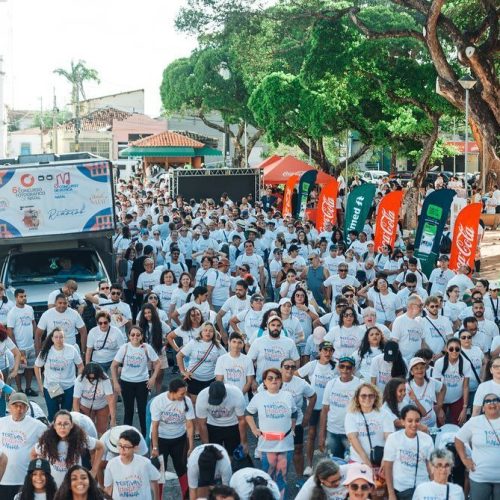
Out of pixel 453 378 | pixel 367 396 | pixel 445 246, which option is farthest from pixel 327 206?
pixel 367 396

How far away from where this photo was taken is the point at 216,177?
1433 inches

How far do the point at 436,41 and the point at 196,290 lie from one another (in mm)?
15306

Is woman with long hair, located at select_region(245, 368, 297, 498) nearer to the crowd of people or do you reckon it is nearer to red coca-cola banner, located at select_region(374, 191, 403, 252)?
the crowd of people

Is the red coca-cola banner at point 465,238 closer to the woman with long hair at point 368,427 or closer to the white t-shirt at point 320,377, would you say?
the white t-shirt at point 320,377

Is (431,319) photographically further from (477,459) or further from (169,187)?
(169,187)

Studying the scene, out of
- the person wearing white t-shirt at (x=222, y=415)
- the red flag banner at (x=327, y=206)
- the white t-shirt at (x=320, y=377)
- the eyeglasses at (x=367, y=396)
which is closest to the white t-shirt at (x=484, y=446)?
the eyeglasses at (x=367, y=396)

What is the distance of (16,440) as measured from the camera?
862cm

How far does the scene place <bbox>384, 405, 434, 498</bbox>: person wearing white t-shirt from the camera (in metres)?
8.20

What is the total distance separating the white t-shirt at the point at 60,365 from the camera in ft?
36.7

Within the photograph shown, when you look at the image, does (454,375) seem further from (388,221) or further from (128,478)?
(388,221)

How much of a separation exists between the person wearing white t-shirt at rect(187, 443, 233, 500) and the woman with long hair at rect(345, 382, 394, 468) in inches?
48.1

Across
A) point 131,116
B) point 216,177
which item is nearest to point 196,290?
point 216,177

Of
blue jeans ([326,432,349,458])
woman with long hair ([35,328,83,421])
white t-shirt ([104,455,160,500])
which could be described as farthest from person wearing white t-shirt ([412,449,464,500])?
woman with long hair ([35,328,83,421])

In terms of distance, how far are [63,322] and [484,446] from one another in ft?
20.3
